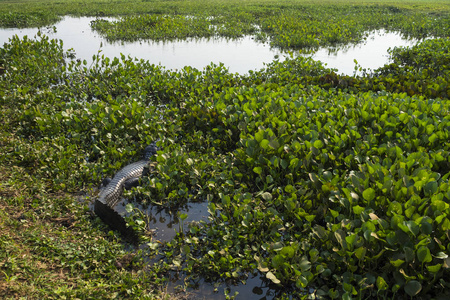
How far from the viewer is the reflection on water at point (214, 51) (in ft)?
40.2

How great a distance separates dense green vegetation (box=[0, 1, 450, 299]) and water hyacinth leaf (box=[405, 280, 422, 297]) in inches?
0.6

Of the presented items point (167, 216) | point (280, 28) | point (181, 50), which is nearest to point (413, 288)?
point (167, 216)

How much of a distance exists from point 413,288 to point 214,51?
40.8ft

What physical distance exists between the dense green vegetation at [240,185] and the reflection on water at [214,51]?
146 inches

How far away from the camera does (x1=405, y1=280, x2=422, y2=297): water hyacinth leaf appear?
9.69 feet

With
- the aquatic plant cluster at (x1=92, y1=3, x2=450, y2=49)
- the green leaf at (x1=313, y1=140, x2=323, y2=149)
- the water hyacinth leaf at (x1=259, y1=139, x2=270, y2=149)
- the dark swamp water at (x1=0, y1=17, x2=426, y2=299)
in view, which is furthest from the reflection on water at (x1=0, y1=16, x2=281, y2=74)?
the green leaf at (x1=313, y1=140, x2=323, y2=149)

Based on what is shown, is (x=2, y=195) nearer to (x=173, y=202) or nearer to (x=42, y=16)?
(x=173, y=202)

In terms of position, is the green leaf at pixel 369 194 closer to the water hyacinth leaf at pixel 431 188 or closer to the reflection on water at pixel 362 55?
the water hyacinth leaf at pixel 431 188

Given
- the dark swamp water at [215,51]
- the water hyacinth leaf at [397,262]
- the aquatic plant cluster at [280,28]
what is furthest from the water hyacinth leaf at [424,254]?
the aquatic plant cluster at [280,28]

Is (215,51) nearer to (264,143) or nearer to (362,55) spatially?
(362,55)

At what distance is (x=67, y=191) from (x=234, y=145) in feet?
9.27

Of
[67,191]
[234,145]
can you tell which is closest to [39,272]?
[67,191]

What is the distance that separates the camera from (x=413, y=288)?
297 cm

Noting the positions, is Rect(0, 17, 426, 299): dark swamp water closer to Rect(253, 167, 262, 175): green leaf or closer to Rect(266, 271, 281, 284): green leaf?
Rect(253, 167, 262, 175): green leaf
